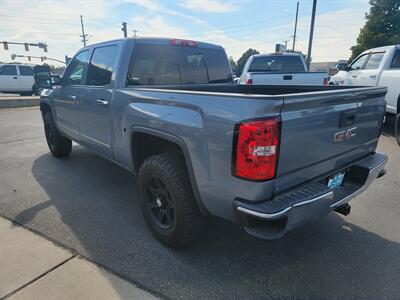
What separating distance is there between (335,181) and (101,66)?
113 inches

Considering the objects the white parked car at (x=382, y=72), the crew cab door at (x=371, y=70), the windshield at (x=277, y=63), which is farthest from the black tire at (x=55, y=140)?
the crew cab door at (x=371, y=70)

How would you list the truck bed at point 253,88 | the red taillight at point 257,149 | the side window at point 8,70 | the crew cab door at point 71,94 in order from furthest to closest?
the side window at point 8,70
the crew cab door at point 71,94
the truck bed at point 253,88
the red taillight at point 257,149

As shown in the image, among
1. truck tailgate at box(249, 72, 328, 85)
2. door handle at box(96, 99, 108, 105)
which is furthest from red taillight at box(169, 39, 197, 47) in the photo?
truck tailgate at box(249, 72, 328, 85)

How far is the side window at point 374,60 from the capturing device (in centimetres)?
716

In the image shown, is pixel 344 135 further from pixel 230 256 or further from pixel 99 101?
pixel 99 101

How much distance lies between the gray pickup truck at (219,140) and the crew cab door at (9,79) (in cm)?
1871

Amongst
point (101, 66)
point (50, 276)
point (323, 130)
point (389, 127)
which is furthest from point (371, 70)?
point (50, 276)

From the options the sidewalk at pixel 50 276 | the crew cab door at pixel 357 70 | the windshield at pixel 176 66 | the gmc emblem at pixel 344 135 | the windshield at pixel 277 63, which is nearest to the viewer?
the sidewalk at pixel 50 276

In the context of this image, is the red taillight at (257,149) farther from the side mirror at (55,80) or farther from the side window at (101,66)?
the side mirror at (55,80)

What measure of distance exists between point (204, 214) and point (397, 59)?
21.9 ft

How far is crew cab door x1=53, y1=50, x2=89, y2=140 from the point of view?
13.6 ft

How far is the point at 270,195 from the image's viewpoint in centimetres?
205

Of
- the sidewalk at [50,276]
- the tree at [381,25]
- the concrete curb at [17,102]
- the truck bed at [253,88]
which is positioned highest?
the tree at [381,25]

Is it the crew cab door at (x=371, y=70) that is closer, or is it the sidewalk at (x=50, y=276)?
the sidewalk at (x=50, y=276)
